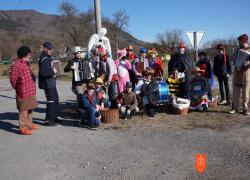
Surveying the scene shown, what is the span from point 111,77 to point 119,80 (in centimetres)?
35

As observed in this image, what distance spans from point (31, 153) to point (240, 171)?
11.7 ft

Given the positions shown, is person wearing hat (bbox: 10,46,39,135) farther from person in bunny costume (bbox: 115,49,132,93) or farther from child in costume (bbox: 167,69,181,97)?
child in costume (bbox: 167,69,181,97)

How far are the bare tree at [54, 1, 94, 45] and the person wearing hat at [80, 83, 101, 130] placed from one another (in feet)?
101

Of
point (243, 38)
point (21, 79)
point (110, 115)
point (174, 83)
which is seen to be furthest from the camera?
point (174, 83)

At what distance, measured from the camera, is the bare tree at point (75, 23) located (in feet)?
126

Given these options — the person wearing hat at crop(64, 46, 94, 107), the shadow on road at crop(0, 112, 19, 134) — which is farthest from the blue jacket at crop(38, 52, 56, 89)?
the shadow on road at crop(0, 112, 19, 134)

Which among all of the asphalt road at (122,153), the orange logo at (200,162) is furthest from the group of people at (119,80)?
the orange logo at (200,162)

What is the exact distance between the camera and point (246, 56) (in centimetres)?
809

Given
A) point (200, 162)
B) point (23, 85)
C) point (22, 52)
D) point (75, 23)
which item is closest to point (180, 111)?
point (200, 162)

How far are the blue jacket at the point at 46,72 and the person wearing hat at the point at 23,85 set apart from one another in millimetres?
329

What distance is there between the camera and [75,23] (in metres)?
39.2

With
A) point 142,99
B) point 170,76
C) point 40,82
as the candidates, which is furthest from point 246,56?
point 40,82

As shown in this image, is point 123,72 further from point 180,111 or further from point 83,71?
point 180,111

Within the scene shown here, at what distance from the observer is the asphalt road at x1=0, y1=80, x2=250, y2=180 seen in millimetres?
4867
